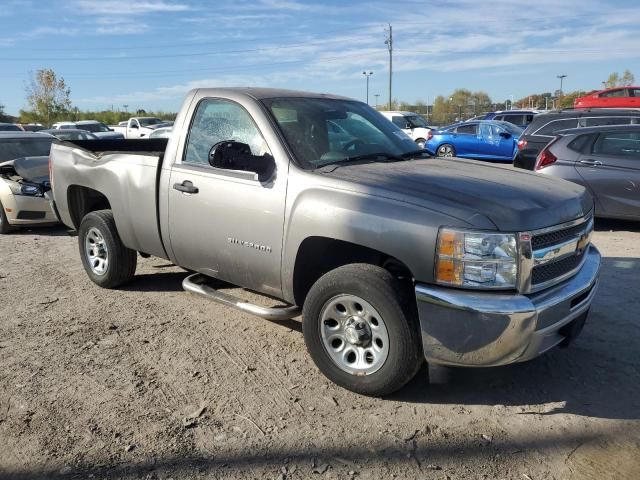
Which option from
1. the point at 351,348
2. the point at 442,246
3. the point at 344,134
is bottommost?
the point at 351,348

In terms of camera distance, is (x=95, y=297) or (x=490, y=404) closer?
(x=490, y=404)

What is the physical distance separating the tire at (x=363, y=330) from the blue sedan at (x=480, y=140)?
1557cm

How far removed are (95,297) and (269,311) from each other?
7.66ft

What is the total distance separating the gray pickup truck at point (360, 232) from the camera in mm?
3066

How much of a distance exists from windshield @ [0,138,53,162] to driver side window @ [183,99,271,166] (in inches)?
252

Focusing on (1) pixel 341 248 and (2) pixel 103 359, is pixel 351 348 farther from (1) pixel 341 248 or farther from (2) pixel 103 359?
(2) pixel 103 359

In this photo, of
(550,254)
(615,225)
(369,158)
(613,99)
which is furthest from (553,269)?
(613,99)

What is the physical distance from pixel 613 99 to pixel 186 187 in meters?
19.1

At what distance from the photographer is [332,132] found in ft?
14.2

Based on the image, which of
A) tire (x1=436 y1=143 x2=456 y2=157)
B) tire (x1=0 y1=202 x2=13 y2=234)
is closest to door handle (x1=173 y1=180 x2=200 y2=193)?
tire (x1=0 y1=202 x2=13 y2=234)

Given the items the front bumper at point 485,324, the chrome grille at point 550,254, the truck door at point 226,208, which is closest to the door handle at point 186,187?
the truck door at point 226,208

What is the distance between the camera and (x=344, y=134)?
438 centimetres

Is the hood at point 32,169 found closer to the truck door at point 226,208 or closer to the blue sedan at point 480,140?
the truck door at point 226,208

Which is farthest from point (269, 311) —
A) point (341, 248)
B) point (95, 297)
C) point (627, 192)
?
point (627, 192)
